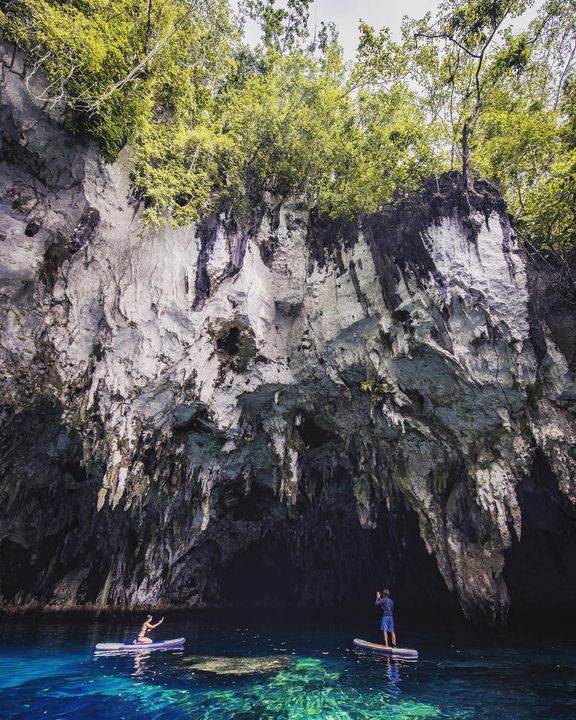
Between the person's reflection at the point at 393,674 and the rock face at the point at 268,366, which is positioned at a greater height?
the rock face at the point at 268,366

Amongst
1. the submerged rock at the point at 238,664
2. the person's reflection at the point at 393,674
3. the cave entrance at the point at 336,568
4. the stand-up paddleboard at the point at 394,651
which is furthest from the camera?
the cave entrance at the point at 336,568

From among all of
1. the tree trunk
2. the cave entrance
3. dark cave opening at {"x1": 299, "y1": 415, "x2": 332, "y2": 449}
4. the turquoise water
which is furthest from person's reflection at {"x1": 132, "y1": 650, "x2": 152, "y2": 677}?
the tree trunk

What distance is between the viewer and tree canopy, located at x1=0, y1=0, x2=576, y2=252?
10188 mm

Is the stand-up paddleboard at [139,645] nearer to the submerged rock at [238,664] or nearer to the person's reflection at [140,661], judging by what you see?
the person's reflection at [140,661]

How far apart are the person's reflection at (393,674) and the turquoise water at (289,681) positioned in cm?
2

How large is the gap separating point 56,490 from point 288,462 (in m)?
8.27

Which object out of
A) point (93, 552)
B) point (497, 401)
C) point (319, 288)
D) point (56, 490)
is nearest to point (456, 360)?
point (497, 401)

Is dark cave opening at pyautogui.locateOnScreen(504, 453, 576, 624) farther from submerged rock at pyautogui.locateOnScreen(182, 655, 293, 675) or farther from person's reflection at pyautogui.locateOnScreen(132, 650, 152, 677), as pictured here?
person's reflection at pyautogui.locateOnScreen(132, 650, 152, 677)

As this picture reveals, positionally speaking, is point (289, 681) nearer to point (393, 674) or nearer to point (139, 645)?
point (393, 674)

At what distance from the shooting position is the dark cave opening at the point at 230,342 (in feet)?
38.2

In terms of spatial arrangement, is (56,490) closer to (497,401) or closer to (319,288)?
(319,288)

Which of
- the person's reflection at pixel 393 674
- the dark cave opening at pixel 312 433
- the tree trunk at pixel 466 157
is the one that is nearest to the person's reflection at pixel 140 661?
the person's reflection at pixel 393 674

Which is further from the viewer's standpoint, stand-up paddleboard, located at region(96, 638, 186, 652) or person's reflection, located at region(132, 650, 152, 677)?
stand-up paddleboard, located at region(96, 638, 186, 652)

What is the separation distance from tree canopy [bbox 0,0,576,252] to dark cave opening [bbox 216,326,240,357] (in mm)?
3449
